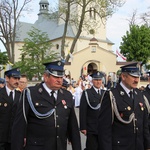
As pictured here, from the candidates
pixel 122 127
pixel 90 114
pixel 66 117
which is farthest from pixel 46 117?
pixel 90 114

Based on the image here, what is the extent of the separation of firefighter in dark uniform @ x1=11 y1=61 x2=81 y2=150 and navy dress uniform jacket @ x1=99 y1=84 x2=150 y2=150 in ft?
1.33

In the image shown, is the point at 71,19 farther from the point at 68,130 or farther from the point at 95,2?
the point at 68,130

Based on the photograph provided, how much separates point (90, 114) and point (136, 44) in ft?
120

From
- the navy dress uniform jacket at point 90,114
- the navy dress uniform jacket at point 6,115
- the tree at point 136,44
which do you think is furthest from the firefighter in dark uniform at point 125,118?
the tree at point 136,44

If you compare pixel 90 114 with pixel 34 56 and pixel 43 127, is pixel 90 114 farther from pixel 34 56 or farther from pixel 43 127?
pixel 34 56

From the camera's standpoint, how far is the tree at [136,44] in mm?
41406

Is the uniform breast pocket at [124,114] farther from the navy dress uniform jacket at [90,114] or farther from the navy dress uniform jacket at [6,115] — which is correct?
the navy dress uniform jacket at [90,114]

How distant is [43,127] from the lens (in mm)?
3732

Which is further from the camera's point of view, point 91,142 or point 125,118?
point 91,142

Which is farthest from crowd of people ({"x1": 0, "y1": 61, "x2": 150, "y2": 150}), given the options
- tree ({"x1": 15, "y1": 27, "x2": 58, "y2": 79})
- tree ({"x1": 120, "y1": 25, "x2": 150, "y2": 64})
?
tree ({"x1": 120, "y1": 25, "x2": 150, "y2": 64})

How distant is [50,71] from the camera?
384 centimetres

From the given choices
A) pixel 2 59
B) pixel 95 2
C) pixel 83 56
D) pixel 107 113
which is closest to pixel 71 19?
pixel 95 2

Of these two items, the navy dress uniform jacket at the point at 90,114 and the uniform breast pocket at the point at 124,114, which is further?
the navy dress uniform jacket at the point at 90,114

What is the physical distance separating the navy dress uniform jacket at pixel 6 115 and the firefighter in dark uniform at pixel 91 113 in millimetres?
1762
